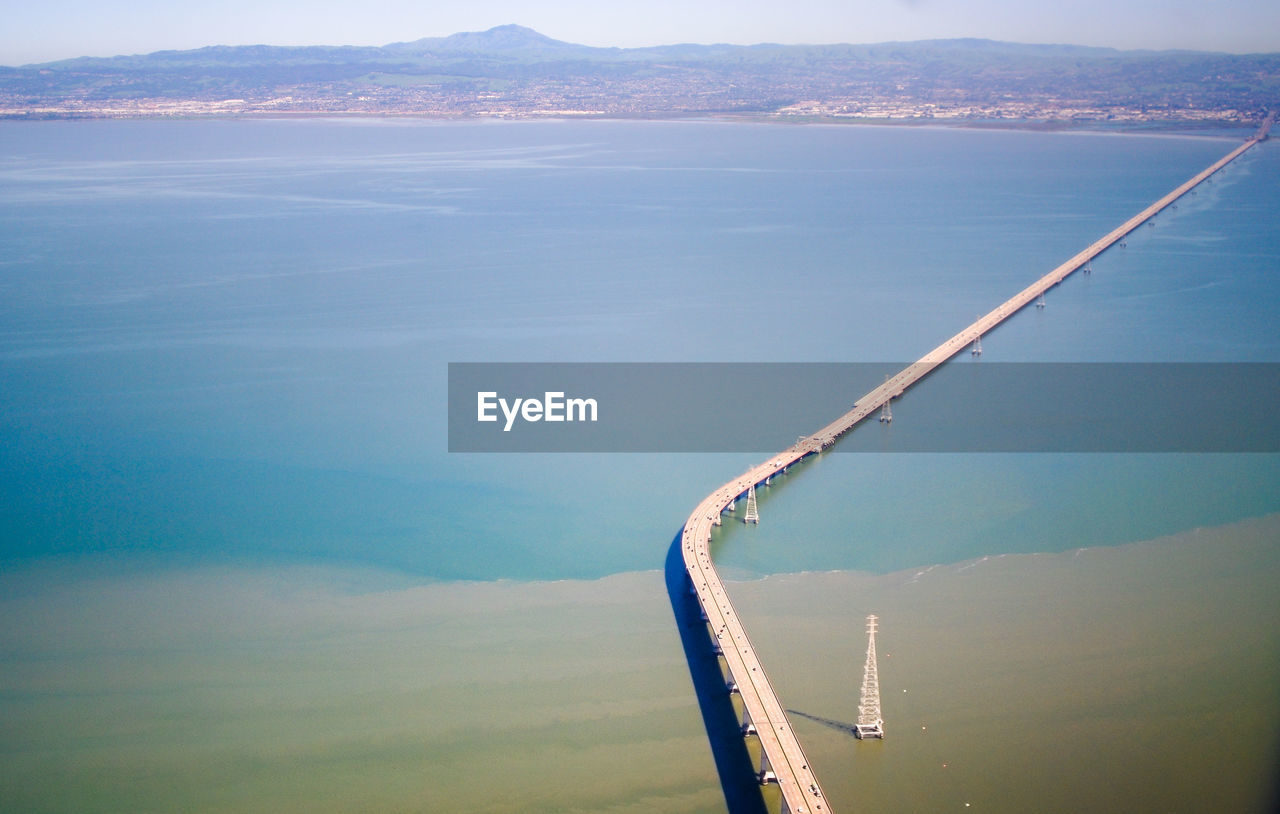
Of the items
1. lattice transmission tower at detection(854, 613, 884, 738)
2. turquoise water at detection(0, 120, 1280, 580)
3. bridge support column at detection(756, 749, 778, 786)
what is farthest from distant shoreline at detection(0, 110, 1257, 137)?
bridge support column at detection(756, 749, 778, 786)

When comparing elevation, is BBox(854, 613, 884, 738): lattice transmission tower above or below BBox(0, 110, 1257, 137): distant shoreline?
below

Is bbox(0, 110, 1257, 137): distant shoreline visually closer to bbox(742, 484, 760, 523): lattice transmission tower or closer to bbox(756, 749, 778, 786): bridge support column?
bbox(742, 484, 760, 523): lattice transmission tower

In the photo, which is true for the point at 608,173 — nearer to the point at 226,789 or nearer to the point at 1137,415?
the point at 1137,415

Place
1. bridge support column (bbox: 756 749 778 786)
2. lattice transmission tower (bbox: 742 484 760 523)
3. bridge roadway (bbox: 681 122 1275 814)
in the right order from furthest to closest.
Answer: lattice transmission tower (bbox: 742 484 760 523)
bridge support column (bbox: 756 749 778 786)
bridge roadway (bbox: 681 122 1275 814)

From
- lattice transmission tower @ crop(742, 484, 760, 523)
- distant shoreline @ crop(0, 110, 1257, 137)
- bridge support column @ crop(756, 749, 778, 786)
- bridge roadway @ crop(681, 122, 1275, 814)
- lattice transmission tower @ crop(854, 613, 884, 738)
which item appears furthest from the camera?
distant shoreline @ crop(0, 110, 1257, 137)

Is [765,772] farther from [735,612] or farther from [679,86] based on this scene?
[679,86]

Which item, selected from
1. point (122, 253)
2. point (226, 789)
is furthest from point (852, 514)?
point (122, 253)

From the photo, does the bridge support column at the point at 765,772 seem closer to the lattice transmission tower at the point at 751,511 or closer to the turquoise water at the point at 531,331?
the turquoise water at the point at 531,331
